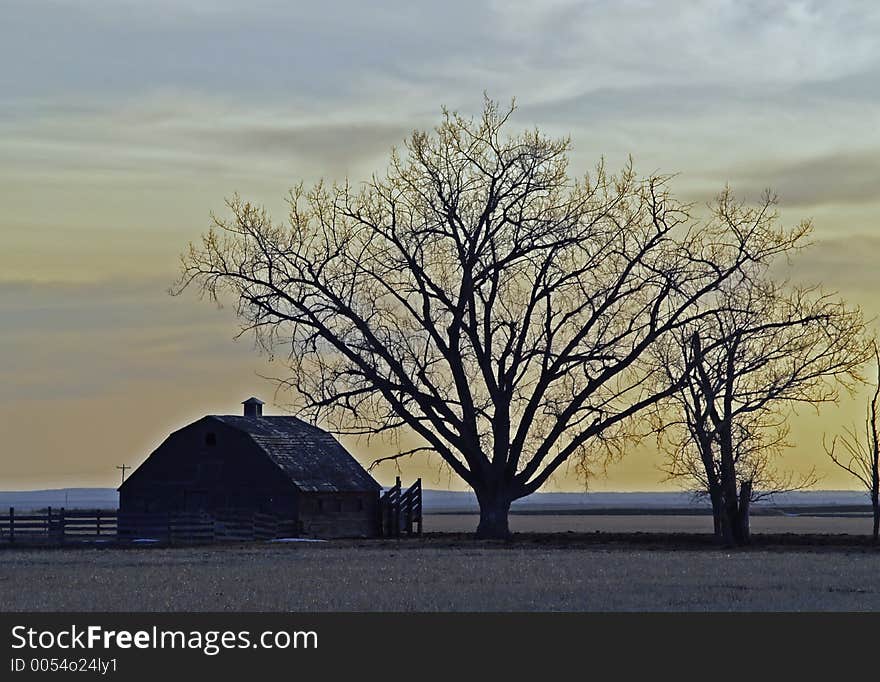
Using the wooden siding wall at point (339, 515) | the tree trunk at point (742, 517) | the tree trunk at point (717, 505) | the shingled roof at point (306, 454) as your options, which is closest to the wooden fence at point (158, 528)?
the wooden siding wall at point (339, 515)

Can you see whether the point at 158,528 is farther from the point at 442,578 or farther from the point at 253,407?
the point at 442,578

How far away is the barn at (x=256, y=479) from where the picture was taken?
63781 mm

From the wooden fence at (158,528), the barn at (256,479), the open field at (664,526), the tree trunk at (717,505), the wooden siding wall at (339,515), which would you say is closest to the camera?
the tree trunk at (717,505)

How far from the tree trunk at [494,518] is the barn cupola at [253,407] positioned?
15.5 metres

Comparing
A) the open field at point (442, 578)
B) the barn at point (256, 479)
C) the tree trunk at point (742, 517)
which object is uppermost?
the barn at point (256, 479)

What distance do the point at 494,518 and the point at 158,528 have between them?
12461 millimetres

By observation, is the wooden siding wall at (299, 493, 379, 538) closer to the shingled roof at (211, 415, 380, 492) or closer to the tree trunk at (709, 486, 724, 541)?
the shingled roof at (211, 415, 380, 492)

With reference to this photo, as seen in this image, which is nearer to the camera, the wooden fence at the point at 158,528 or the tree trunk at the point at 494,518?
the wooden fence at the point at 158,528

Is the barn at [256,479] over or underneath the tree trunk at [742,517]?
over

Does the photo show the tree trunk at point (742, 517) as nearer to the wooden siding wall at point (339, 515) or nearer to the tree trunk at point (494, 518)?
the tree trunk at point (494, 518)

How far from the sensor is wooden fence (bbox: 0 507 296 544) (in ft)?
194
